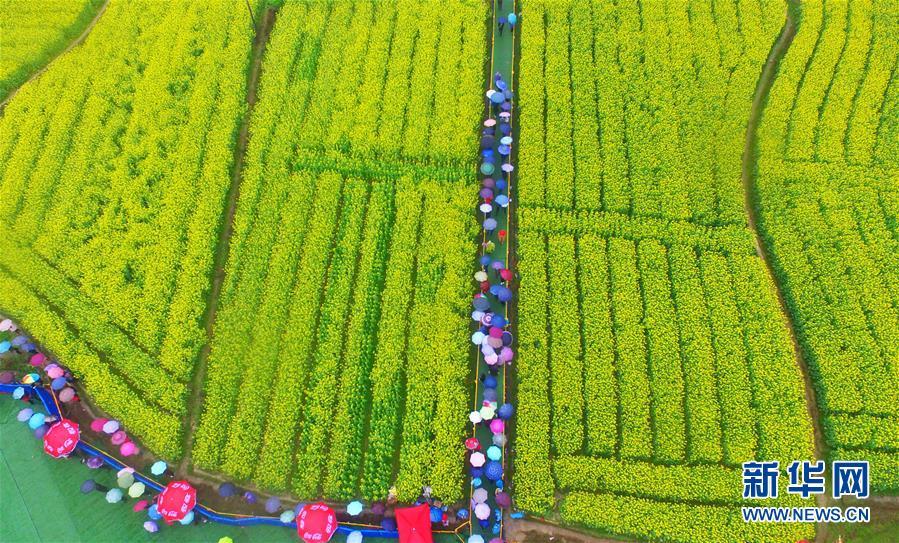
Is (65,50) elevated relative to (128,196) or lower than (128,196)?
elevated

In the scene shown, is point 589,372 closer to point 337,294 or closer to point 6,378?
point 337,294

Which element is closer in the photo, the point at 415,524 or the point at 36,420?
the point at 415,524

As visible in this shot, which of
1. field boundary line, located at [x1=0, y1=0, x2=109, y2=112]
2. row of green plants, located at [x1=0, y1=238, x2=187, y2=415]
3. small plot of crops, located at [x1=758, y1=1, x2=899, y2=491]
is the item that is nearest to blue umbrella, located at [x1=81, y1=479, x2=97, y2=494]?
row of green plants, located at [x1=0, y1=238, x2=187, y2=415]

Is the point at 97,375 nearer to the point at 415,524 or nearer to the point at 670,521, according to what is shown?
the point at 415,524

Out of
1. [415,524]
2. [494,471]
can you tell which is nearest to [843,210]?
[494,471]

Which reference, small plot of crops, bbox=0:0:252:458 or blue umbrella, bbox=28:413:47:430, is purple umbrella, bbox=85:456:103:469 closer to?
small plot of crops, bbox=0:0:252:458

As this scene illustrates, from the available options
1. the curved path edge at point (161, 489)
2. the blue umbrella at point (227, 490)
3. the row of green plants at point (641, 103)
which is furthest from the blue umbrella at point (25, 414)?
the row of green plants at point (641, 103)

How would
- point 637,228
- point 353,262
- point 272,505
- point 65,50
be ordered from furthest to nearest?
point 65,50, point 637,228, point 353,262, point 272,505
